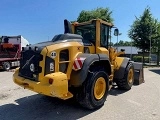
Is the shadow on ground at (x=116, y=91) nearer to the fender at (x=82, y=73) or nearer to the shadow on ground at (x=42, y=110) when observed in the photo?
the shadow on ground at (x=42, y=110)

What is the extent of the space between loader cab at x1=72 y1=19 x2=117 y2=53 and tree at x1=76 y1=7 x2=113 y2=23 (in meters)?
19.2

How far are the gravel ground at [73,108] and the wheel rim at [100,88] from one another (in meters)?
0.36

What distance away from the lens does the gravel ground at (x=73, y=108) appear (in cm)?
525

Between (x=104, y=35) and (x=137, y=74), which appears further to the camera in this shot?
(x=137, y=74)

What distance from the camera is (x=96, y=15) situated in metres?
26.3

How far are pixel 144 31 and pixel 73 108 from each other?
22.9 metres

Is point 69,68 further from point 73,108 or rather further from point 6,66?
point 6,66

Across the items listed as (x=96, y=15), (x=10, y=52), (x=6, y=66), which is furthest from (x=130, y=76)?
(x=96, y=15)

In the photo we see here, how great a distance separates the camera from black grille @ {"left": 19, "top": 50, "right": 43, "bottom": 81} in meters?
5.18

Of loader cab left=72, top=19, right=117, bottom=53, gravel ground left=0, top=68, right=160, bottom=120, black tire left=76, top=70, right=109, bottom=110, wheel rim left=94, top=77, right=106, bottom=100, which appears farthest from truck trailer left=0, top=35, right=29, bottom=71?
black tire left=76, top=70, right=109, bottom=110

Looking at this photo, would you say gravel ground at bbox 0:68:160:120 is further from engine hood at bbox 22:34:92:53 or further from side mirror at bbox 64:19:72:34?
side mirror at bbox 64:19:72:34

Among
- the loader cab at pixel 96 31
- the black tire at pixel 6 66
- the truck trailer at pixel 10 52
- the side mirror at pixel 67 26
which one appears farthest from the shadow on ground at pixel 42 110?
the truck trailer at pixel 10 52

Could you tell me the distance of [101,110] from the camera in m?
5.75

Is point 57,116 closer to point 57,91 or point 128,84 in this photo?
point 57,91
